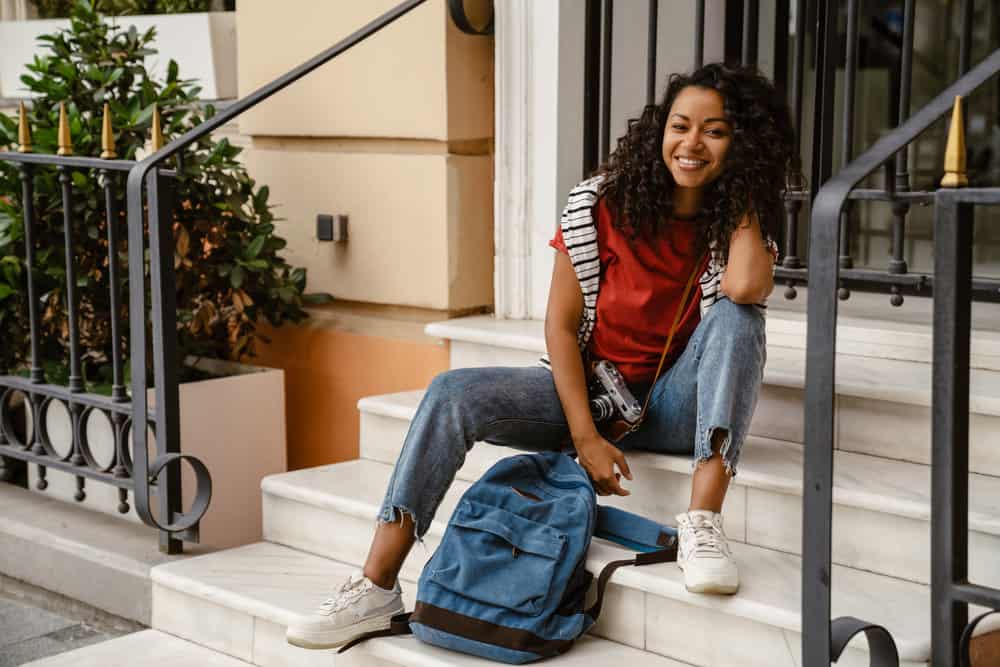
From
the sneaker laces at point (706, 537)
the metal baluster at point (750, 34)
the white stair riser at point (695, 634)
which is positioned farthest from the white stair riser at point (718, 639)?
the metal baluster at point (750, 34)

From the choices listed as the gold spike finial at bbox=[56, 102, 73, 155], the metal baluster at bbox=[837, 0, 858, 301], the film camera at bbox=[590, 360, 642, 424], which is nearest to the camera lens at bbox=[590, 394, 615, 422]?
the film camera at bbox=[590, 360, 642, 424]

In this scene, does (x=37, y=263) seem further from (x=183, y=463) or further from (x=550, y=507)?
(x=550, y=507)

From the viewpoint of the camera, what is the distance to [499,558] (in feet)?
8.25

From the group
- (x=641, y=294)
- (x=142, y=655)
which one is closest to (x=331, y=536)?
(x=142, y=655)

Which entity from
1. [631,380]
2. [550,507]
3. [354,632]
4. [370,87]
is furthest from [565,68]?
[354,632]

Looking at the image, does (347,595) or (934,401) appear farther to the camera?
(347,595)

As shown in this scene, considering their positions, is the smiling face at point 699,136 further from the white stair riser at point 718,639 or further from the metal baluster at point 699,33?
the white stair riser at point 718,639

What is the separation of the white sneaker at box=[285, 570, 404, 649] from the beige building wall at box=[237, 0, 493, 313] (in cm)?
130

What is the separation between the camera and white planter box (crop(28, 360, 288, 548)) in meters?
3.60

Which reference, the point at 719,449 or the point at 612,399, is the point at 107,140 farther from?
the point at 719,449

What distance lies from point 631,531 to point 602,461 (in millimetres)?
159

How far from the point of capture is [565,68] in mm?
3641

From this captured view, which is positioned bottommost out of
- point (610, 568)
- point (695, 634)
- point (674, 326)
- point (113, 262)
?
point (695, 634)

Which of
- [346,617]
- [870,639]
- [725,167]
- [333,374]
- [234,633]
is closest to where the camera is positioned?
[870,639]
